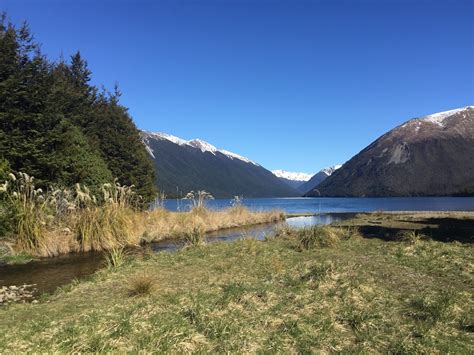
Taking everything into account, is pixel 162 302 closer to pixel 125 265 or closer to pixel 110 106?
pixel 125 265

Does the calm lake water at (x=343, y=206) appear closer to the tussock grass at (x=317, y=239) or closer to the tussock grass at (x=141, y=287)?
the tussock grass at (x=317, y=239)

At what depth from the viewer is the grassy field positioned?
5395 millimetres

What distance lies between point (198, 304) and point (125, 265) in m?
5.25

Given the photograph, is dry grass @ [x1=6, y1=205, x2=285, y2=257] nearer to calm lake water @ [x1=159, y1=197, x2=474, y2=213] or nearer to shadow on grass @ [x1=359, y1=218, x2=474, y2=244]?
calm lake water @ [x1=159, y1=197, x2=474, y2=213]

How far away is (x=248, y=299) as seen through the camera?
7414 millimetres

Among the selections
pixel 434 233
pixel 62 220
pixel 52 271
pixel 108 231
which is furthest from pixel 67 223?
pixel 434 233

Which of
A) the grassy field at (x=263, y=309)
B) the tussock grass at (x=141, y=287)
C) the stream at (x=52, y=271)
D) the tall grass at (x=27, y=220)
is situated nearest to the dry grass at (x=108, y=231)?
the tall grass at (x=27, y=220)

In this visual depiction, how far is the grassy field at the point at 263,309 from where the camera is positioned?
17.7 ft

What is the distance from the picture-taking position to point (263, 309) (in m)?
6.95

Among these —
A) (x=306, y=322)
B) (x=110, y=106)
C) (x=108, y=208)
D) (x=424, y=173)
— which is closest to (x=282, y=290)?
(x=306, y=322)

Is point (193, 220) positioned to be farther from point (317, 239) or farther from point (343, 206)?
point (343, 206)

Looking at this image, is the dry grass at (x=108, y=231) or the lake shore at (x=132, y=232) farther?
the dry grass at (x=108, y=231)

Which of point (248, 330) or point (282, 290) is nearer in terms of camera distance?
point (248, 330)

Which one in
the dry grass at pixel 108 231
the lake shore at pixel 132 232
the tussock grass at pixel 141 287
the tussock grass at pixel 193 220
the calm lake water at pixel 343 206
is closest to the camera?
the tussock grass at pixel 141 287
